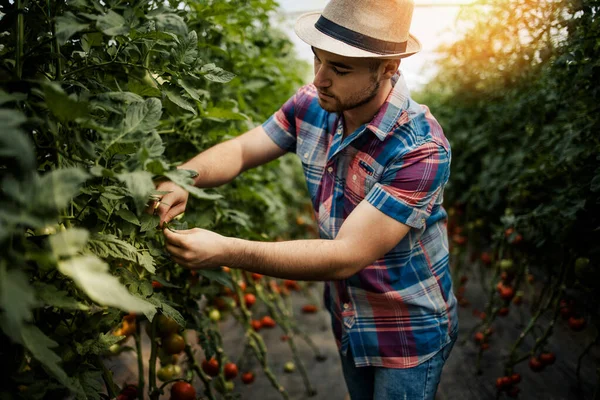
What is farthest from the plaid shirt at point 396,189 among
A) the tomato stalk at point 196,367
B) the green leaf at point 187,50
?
the green leaf at point 187,50

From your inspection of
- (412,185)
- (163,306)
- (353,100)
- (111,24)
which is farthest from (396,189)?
(111,24)

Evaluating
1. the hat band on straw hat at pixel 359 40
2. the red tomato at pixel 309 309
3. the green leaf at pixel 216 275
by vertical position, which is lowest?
the red tomato at pixel 309 309

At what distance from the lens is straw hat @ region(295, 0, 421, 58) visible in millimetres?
1232

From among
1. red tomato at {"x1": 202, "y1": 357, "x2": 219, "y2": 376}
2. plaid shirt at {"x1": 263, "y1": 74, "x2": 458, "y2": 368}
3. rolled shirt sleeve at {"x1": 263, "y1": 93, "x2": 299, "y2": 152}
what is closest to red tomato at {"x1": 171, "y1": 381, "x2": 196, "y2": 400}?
red tomato at {"x1": 202, "y1": 357, "x2": 219, "y2": 376}

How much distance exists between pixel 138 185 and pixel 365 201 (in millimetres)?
703

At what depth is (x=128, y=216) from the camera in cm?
90

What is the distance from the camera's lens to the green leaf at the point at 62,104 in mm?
629

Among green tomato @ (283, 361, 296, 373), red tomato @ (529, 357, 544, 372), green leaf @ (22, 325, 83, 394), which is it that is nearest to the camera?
green leaf @ (22, 325, 83, 394)

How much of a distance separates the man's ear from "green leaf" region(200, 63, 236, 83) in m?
0.53

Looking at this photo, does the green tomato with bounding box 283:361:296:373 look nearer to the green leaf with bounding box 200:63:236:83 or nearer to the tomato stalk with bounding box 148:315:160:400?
the tomato stalk with bounding box 148:315:160:400

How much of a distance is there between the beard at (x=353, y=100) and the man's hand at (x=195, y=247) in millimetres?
523

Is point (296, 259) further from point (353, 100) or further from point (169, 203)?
point (353, 100)

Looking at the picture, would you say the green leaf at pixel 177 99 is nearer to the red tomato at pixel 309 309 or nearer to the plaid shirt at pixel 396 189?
the plaid shirt at pixel 396 189

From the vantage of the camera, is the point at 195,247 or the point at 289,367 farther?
the point at 289,367
